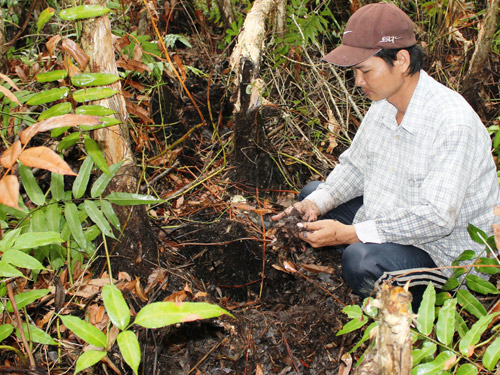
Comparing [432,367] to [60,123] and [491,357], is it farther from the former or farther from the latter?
[60,123]

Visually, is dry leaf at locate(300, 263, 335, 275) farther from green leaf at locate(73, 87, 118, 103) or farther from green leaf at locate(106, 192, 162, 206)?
green leaf at locate(73, 87, 118, 103)

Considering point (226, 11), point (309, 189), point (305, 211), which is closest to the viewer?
point (305, 211)

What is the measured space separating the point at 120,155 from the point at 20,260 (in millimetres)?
833

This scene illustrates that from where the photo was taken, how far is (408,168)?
2367 millimetres

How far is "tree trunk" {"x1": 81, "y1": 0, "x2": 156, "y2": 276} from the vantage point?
199cm

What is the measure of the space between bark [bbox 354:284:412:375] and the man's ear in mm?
1497

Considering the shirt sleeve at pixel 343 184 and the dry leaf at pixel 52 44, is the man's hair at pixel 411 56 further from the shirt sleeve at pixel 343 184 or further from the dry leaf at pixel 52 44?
the dry leaf at pixel 52 44

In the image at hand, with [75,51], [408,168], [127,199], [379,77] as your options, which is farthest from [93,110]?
[408,168]

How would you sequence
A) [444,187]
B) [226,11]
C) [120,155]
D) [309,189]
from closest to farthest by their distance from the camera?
[444,187] < [120,155] < [309,189] < [226,11]

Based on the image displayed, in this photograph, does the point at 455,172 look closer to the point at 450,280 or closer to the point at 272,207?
the point at 450,280

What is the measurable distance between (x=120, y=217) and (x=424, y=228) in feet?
4.93

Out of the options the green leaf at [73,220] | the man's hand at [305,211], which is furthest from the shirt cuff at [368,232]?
the green leaf at [73,220]

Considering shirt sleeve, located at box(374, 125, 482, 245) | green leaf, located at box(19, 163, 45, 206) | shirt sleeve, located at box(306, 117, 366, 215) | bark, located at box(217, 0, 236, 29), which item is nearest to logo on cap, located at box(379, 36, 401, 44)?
shirt sleeve, located at box(374, 125, 482, 245)

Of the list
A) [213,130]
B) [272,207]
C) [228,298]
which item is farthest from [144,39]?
[228,298]
